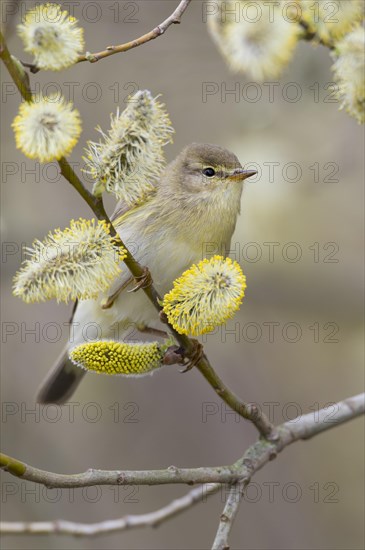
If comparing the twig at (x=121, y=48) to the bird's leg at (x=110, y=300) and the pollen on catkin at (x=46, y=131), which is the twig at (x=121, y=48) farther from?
the bird's leg at (x=110, y=300)

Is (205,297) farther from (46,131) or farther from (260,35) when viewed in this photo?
(260,35)

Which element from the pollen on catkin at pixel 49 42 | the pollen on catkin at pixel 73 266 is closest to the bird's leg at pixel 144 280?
the pollen on catkin at pixel 73 266

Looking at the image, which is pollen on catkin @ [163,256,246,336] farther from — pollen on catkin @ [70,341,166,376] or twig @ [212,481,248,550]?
twig @ [212,481,248,550]

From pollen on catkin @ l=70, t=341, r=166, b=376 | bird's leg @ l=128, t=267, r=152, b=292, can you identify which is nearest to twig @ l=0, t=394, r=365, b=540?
pollen on catkin @ l=70, t=341, r=166, b=376

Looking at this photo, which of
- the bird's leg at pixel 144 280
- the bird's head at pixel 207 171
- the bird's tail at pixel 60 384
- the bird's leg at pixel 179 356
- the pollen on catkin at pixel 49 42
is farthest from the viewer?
the bird's tail at pixel 60 384

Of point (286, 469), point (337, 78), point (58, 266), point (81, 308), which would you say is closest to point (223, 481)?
point (58, 266)

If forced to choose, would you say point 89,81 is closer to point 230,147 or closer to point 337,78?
point 230,147
